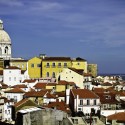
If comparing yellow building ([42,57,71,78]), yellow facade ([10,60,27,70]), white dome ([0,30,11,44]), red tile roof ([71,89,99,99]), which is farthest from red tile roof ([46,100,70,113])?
white dome ([0,30,11,44])

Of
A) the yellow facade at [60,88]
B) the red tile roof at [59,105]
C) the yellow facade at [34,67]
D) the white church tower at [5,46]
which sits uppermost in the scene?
the white church tower at [5,46]

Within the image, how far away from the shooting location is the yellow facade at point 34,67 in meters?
76.6

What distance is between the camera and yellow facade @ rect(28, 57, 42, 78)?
251 ft

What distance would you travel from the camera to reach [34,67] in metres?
76.7

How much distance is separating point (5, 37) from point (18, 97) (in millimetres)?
37521

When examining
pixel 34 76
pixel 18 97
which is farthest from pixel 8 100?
pixel 34 76

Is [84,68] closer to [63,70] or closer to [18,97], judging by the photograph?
[63,70]

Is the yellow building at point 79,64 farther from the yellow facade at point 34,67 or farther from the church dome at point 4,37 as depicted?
the church dome at point 4,37

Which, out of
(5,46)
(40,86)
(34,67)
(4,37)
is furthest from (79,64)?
(4,37)

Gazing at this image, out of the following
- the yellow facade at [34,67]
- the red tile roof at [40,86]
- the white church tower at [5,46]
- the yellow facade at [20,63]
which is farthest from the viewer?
the white church tower at [5,46]

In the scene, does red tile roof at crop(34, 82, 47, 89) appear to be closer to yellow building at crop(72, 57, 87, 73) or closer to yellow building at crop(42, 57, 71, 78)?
yellow building at crop(42, 57, 71, 78)

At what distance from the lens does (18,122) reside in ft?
101

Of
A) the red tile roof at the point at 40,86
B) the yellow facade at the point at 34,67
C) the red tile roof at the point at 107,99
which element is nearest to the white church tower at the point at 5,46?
the yellow facade at the point at 34,67

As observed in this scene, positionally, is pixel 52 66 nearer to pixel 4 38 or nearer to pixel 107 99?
pixel 4 38
